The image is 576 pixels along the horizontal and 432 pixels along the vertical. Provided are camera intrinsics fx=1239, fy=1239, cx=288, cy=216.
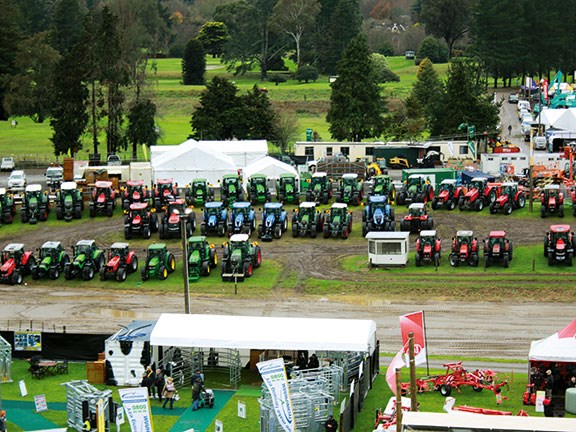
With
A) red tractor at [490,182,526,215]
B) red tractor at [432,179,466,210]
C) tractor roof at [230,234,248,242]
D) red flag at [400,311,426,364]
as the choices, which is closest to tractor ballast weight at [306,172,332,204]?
red tractor at [432,179,466,210]

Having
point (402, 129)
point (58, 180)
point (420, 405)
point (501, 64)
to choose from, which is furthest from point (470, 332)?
point (501, 64)

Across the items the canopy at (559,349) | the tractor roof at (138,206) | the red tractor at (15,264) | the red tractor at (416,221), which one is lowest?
the red tractor at (15,264)

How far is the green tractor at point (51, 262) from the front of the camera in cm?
5531

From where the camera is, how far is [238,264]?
5434 centimetres

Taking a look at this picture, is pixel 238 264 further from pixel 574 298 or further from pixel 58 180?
pixel 58 180

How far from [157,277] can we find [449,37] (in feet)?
343

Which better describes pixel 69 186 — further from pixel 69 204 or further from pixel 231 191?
pixel 231 191

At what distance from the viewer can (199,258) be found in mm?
54844

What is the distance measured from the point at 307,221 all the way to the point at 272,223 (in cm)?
182

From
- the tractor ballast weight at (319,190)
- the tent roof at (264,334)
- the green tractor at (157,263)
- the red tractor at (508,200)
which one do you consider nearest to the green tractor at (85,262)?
the green tractor at (157,263)

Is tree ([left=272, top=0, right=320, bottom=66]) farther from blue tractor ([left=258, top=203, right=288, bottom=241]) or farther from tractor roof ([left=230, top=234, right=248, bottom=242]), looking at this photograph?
tractor roof ([left=230, top=234, right=248, bottom=242])

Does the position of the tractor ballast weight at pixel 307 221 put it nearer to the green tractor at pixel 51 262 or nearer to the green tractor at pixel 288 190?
the green tractor at pixel 288 190

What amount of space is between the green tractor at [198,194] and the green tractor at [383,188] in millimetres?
9502

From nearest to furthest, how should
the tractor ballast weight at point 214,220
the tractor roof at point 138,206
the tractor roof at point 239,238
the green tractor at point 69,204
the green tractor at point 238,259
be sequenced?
1. the green tractor at point 238,259
2. the tractor roof at point 239,238
3. the tractor ballast weight at point 214,220
4. the tractor roof at point 138,206
5. the green tractor at point 69,204
